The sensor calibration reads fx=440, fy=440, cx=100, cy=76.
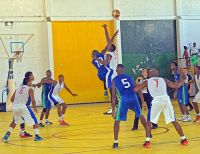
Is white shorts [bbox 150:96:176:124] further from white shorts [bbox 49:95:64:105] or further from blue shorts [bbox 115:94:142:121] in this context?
white shorts [bbox 49:95:64:105]

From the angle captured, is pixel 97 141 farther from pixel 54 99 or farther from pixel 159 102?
pixel 54 99

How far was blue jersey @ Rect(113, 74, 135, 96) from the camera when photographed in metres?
9.66

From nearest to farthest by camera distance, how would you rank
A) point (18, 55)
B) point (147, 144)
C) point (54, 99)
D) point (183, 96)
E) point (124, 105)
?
point (147, 144) < point (124, 105) < point (183, 96) < point (54, 99) < point (18, 55)

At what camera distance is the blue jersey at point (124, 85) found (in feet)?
31.7

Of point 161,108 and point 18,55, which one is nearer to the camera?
point 161,108

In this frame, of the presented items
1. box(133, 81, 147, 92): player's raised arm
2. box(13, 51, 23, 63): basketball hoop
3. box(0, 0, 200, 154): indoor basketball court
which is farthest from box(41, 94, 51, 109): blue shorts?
box(13, 51, 23, 63): basketball hoop

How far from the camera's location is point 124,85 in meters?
9.66

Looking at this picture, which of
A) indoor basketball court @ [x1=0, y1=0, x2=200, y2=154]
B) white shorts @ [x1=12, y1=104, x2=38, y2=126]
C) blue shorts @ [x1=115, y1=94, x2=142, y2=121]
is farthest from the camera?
indoor basketball court @ [x1=0, y1=0, x2=200, y2=154]

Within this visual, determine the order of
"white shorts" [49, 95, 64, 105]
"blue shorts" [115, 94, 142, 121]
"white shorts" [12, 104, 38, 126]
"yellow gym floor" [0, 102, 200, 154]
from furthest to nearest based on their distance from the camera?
"white shorts" [49, 95, 64, 105], "white shorts" [12, 104, 38, 126], "blue shorts" [115, 94, 142, 121], "yellow gym floor" [0, 102, 200, 154]

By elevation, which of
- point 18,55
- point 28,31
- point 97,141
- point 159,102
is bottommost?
point 97,141

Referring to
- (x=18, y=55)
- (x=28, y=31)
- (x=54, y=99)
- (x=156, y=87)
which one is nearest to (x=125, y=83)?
(x=156, y=87)

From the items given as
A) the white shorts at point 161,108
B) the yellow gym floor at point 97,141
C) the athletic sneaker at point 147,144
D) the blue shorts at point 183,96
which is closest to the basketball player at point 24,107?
the yellow gym floor at point 97,141

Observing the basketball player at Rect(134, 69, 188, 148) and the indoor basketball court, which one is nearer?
the basketball player at Rect(134, 69, 188, 148)

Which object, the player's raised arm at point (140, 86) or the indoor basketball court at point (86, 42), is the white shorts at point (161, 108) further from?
the indoor basketball court at point (86, 42)
